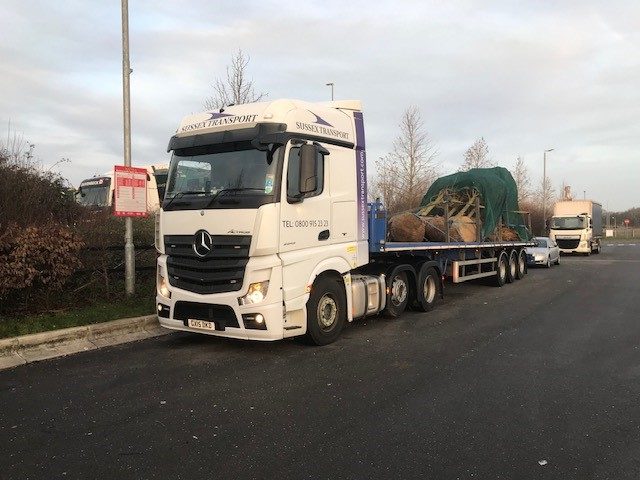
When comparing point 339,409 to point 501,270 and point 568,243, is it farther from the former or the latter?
point 568,243

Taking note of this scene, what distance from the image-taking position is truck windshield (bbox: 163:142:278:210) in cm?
637

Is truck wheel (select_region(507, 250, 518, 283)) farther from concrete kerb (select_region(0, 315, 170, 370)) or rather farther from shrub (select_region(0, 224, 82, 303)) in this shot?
shrub (select_region(0, 224, 82, 303))

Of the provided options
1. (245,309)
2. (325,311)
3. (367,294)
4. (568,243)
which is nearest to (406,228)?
(367,294)

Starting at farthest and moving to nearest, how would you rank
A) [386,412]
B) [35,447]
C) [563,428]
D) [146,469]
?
[386,412] → [563,428] → [35,447] → [146,469]

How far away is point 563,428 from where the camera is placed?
4.31m

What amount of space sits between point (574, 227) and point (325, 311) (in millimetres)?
29198

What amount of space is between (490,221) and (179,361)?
964cm

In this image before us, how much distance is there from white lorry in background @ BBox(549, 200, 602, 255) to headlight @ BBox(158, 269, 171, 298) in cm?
2983

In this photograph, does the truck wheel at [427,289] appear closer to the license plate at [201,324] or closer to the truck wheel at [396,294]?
the truck wheel at [396,294]

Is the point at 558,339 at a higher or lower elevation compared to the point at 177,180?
lower

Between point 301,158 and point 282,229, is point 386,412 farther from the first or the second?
point 301,158

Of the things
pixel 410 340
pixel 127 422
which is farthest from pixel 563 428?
pixel 127 422

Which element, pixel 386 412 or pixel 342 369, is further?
pixel 342 369

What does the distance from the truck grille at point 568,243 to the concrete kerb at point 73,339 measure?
29.5m
